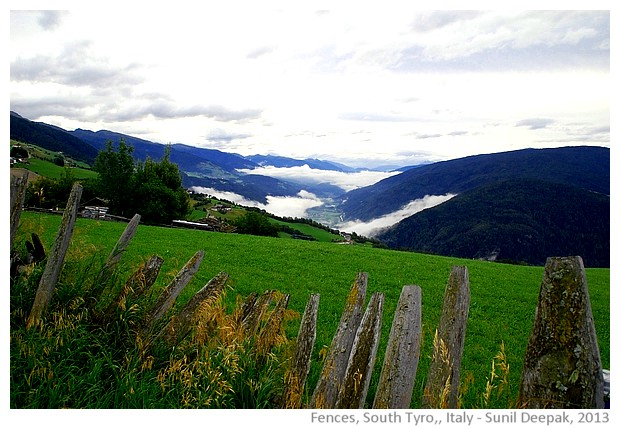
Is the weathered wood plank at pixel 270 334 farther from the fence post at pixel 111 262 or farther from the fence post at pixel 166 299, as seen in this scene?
the fence post at pixel 111 262

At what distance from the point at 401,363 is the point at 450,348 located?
424 millimetres

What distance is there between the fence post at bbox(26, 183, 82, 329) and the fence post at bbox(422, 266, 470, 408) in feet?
12.6

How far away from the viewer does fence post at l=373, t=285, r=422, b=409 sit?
3256 mm

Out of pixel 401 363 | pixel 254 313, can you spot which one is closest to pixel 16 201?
pixel 254 313

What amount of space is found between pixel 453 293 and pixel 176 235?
22.0 metres

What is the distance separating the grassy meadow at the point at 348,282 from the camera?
6320mm

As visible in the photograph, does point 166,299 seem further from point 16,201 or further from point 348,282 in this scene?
point 348,282

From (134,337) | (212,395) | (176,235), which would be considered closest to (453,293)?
(212,395)

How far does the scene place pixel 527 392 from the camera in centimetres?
296

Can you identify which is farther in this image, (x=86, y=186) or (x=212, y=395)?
(x=86, y=186)

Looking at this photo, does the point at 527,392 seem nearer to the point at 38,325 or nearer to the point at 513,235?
the point at 38,325

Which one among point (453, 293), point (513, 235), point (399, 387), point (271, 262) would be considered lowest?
point (513, 235)

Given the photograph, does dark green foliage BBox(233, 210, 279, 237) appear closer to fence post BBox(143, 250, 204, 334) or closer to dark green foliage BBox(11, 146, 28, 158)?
dark green foliage BBox(11, 146, 28, 158)

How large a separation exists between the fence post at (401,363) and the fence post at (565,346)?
84 centimetres
